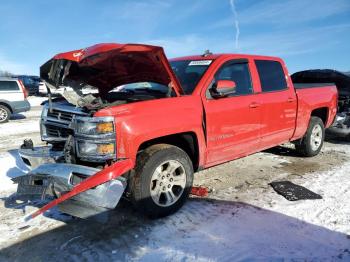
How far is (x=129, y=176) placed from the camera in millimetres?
3568

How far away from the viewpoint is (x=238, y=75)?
475cm

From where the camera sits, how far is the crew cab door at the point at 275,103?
16.5 ft

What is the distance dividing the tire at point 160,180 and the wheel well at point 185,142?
0.14 metres

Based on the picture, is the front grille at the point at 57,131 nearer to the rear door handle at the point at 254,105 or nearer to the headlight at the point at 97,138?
the headlight at the point at 97,138

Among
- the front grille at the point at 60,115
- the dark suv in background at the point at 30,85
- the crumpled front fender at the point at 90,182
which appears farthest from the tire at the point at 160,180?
the dark suv in background at the point at 30,85

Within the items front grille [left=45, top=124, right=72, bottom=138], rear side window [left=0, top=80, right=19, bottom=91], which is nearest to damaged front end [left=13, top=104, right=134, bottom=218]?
front grille [left=45, top=124, right=72, bottom=138]

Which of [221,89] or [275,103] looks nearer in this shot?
[221,89]

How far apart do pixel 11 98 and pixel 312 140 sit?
38.7 feet

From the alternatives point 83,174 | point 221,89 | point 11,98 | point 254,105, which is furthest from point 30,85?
point 83,174

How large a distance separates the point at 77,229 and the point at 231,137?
2.31 metres

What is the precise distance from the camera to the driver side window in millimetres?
4469

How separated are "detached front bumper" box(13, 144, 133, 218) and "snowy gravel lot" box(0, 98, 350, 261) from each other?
1.47 feet

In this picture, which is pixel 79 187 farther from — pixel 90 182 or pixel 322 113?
pixel 322 113

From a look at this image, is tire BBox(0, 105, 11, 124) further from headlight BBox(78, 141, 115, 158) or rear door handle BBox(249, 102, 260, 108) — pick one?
rear door handle BBox(249, 102, 260, 108)
